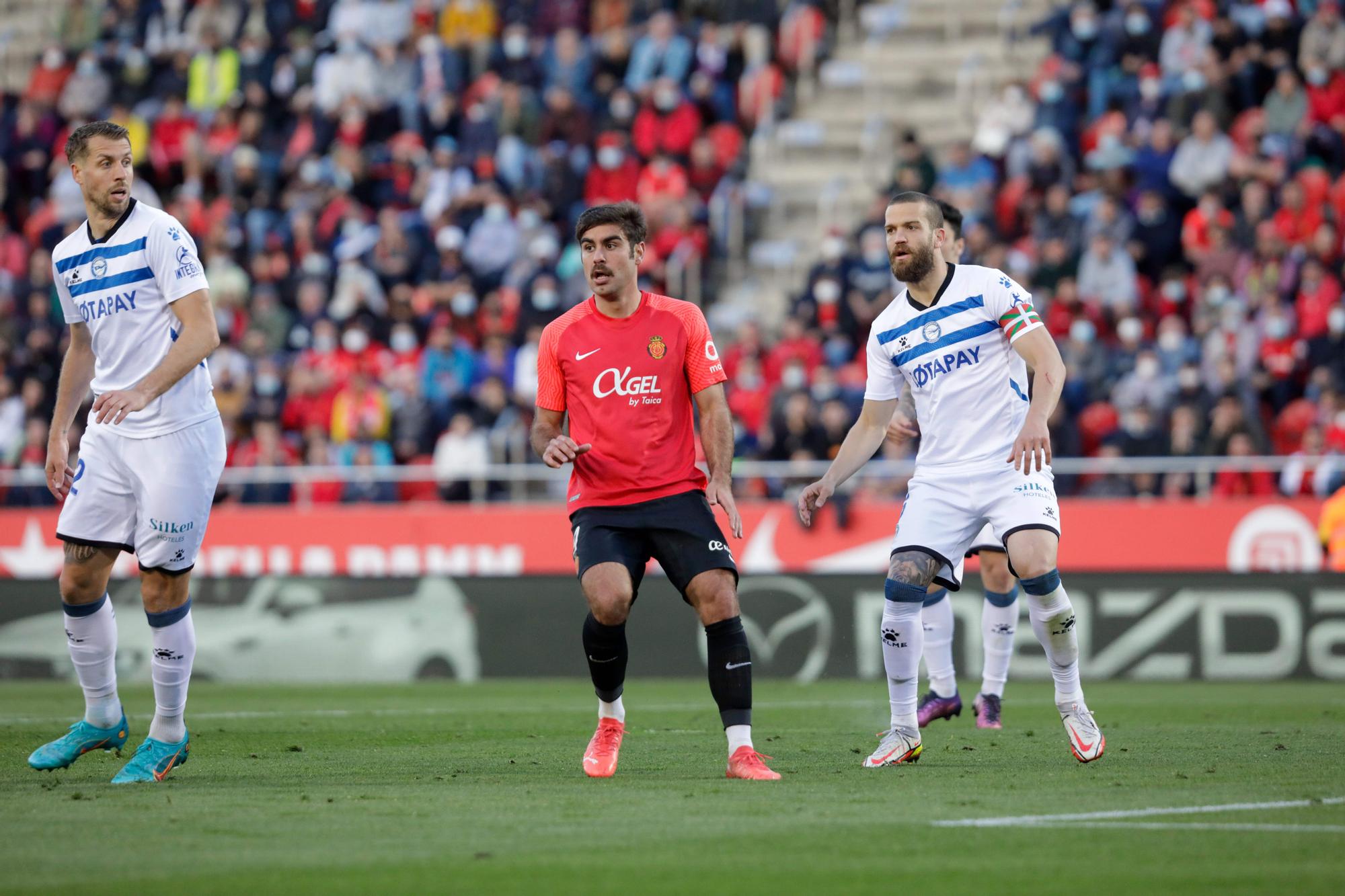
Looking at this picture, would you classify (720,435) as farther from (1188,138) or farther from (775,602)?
(1188,138)

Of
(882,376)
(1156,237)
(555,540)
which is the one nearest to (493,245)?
(555,540)

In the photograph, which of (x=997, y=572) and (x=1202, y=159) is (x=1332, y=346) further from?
(x=997, y=572)

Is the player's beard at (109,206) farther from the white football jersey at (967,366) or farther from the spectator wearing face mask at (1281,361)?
the spectator wearing face mask at (1281,361)

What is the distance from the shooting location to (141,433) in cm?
862

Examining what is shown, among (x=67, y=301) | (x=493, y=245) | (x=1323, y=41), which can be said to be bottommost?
(x=67, y=301)

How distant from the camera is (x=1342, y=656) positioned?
1659cm

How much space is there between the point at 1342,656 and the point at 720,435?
384 inches

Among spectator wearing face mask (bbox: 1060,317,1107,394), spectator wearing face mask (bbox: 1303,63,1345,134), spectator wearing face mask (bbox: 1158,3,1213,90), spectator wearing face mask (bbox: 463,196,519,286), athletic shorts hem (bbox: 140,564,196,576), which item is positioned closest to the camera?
athletic shorts hem (bbox: 140,564,196,576)

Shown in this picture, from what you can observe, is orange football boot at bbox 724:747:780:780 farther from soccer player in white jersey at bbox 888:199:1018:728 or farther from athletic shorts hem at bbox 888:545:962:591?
soccer player in white jersey at bbox 888:199:1018:728

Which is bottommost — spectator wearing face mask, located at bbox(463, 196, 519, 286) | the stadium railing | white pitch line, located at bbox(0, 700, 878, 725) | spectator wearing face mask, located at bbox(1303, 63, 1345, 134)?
white pitch line, located at bbox(0, 700, 878, 725)

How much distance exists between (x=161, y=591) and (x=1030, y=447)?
3.88 m

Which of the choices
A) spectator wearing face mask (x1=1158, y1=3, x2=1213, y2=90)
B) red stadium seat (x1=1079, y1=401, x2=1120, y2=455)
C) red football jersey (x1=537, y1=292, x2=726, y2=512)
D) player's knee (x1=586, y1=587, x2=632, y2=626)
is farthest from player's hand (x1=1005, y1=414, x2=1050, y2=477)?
spectator wearing face mask (x1=1158, y1=3, x2=1213, y2=90)

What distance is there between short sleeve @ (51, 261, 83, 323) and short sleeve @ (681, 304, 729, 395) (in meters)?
2.75

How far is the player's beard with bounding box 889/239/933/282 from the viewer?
9172 millimetres
